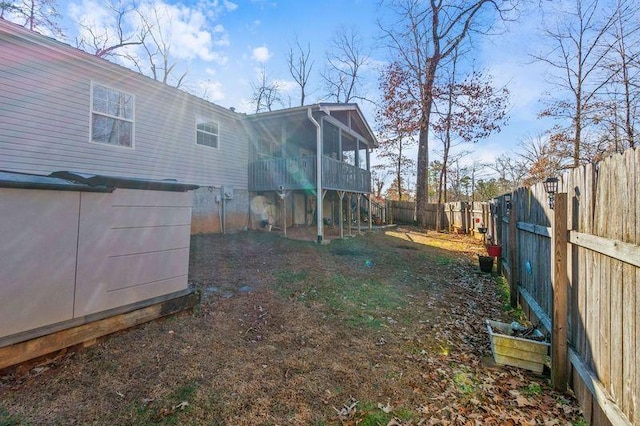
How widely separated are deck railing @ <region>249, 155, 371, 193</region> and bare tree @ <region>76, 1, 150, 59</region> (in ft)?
46.2

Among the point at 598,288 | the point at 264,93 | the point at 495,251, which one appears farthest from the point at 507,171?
the point at 598,288

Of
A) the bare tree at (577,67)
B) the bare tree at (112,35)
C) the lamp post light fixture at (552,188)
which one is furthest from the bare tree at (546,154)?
the bare tree at (112,35)

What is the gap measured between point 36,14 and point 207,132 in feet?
38.0

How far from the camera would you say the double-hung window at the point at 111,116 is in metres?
7.68

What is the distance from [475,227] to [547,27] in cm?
1144

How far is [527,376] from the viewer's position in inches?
124

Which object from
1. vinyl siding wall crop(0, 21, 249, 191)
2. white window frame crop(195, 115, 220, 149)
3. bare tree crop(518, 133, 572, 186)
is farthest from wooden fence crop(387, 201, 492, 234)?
vinyl siding wall crop(0, 21, 249, 191)

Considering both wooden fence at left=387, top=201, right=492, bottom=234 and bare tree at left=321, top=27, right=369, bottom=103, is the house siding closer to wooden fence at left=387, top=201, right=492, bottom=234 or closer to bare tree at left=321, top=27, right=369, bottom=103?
wooden fence at left=387, top=201, right=492, bottom=234

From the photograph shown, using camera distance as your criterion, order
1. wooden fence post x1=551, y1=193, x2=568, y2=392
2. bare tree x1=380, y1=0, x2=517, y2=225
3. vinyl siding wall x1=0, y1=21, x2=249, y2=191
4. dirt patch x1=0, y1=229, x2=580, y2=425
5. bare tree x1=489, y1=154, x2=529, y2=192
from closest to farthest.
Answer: dirt patch x1=0, y1=229, x2=580, y2=425, wooden fence post x1=551, y1=193, x2=568, y2=392, vinyl siding wall x1=0, y1=21, x2=249, y2=191, bare tree x1=380, y1=0, x2=517, y2=225, bare tree x1=489, y1=154, x2=529, y2=192

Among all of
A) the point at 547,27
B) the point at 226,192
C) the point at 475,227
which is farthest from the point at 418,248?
the point at 547,27

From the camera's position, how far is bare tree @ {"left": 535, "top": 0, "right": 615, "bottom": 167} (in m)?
14.2

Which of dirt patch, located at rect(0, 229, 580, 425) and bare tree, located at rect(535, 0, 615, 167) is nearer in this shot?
dirt patch, located at rect(0, 229, 580, 425)

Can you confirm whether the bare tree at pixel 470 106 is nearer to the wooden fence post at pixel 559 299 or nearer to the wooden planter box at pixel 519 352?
the wooden planter box at pixel 519 352

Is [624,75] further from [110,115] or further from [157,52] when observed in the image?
[157,52]
